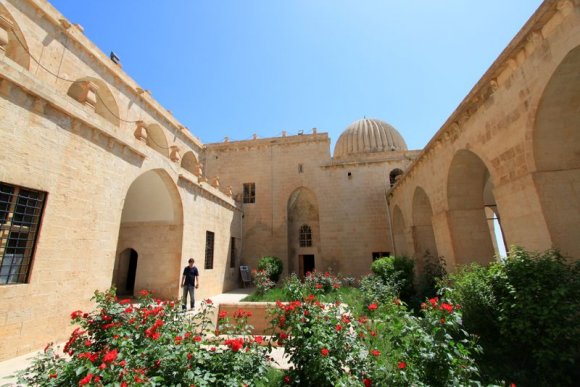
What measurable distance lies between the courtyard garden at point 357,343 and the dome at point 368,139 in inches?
602

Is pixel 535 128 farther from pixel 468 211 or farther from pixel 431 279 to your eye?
pixel 431 279

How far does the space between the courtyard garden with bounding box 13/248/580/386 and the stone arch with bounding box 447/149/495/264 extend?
3211 millimetres

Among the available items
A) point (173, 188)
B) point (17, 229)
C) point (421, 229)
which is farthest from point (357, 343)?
point (421, 229)

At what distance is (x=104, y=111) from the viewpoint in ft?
32.8

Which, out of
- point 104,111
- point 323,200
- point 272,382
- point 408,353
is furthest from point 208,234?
point 408,353

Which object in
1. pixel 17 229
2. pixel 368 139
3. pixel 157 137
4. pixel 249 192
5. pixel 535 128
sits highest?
pixel 368 139

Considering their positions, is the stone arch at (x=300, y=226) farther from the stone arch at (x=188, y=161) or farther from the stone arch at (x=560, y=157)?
the stone arch at (x=560, y=157)

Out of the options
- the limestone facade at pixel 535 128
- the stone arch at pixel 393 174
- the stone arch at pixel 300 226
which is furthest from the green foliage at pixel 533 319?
the stone arch at pixel 393 174

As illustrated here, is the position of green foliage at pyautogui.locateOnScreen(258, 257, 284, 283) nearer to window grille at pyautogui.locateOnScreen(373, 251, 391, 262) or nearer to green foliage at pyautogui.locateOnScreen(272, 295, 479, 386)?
window grille at pyautogui.locateOnScreen(373, 251, 391, 262)

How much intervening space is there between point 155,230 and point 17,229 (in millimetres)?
4465

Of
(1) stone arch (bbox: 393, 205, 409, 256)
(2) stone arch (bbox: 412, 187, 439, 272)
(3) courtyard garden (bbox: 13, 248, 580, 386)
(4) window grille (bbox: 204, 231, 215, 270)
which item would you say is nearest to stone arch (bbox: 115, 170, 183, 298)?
(4) window grille (bbox: 204, 231, 215, 270)

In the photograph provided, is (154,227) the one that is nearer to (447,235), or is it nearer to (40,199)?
(40,199)

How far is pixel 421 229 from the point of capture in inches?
450

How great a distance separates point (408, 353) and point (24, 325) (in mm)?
5914
